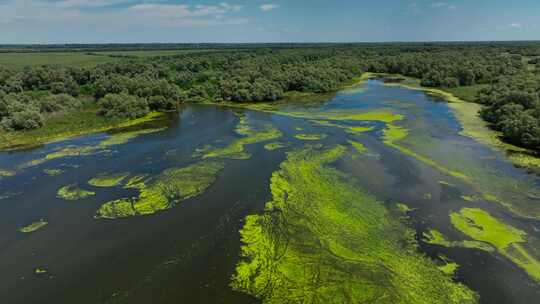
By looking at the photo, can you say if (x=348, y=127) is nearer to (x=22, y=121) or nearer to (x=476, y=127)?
(x=476, y=127)

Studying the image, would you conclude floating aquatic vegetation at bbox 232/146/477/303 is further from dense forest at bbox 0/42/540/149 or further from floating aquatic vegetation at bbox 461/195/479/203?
dense forest at bbox 0/42/540/149

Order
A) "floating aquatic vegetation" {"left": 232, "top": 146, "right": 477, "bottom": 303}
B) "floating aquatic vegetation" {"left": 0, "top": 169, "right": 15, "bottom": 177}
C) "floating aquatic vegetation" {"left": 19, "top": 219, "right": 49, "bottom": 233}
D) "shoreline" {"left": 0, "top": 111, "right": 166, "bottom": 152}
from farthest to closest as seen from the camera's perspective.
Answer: "shoreline" {"left": 0, "top": 111, "right": 166, "bottom": 152} → "floating aquatic vegetation" {"left": 0, "top": 169, "right": 15, "bottom": 177} → "floating aquatic vegetation" {"left": 19, "top": 219, "right": 49, "bottom": 233} → "floating aquatic vegetation" {"left": 232, "top": 146, "right": 477, "bottom": 303}

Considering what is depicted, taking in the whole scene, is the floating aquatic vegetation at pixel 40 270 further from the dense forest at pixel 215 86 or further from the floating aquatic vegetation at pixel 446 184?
the dense forest at pixel 215 86

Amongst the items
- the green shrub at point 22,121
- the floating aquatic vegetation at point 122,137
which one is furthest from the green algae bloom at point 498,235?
the green shrub at point 22,121

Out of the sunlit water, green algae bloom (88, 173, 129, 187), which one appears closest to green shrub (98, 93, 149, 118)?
the sunlit water

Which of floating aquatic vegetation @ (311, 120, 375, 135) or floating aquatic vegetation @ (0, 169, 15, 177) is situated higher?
floating aquatic vegetation @ (311, 120, 375, 135)

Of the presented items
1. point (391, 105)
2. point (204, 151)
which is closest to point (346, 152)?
point (204, 151)
